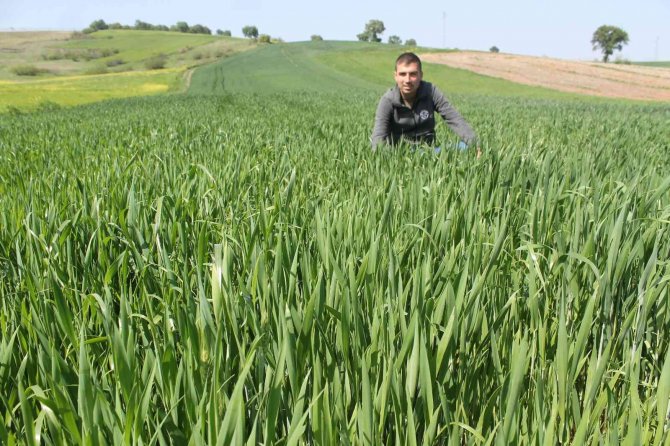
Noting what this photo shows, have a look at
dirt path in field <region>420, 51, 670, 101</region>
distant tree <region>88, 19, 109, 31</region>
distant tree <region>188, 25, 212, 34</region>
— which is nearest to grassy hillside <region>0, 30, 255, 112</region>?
distant tree <region>88, 19, 109, 31</region>

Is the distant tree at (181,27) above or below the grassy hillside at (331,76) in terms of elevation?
above

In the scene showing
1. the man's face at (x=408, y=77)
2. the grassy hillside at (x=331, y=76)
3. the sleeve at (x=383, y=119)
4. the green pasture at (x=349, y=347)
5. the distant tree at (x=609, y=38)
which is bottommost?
the green pasture at (x=349, y=347)

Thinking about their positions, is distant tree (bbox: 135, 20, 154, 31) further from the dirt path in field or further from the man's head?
the man's head

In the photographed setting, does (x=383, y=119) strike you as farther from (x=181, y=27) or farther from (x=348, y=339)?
(x=181, y=27)

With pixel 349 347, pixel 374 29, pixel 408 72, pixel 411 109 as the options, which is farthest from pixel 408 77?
pixel 374 29

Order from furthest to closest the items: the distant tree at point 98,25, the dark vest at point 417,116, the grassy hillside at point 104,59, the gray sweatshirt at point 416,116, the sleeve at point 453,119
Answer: the distant tree at point 98,25, the grassy hillside at point 104,59, the dark vest at point 417,116, the gray sweatshirt at point 416,116, the sleeve at point 453,119

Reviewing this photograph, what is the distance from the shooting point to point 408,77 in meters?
4.26

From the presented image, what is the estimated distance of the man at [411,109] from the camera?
426 centimetres

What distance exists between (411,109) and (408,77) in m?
0.40

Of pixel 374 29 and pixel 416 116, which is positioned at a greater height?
pixel 374 29

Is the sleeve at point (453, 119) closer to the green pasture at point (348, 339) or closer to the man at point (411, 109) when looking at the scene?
the man at point (411, 109)

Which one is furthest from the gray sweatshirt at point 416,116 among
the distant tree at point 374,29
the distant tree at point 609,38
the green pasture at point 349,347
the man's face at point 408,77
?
the distant tree at point 374,29

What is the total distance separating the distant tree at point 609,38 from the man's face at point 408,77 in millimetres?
102922

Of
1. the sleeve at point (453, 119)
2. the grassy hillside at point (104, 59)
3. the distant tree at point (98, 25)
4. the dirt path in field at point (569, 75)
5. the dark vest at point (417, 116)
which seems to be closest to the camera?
the sleeve at point (453, 119)
